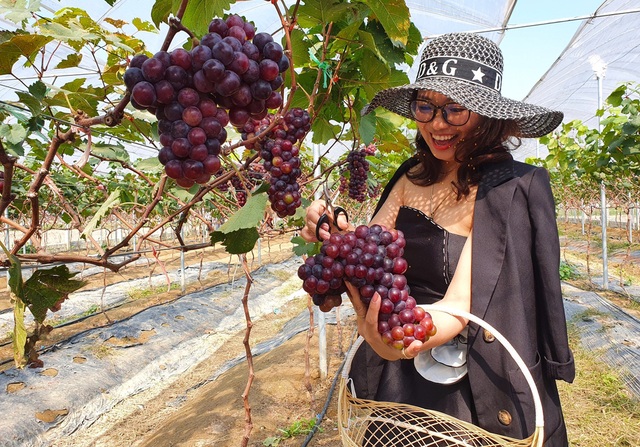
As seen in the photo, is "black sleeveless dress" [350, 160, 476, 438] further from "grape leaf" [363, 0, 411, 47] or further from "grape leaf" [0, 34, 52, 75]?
"grape leaf" [0, 34, 52, 75]

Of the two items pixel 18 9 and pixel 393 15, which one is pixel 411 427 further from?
pixel 18 9

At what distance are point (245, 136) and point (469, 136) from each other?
791 mm

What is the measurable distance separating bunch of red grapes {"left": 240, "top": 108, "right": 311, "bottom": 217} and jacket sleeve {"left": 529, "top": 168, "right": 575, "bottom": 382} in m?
0.67

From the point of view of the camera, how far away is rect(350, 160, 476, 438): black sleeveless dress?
1247 mm

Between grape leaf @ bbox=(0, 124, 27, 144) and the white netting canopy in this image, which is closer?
grape leaf @ bbox=(0, 124, 27, 144)

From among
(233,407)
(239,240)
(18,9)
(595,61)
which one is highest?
(595,61)

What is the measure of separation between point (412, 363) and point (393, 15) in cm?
100

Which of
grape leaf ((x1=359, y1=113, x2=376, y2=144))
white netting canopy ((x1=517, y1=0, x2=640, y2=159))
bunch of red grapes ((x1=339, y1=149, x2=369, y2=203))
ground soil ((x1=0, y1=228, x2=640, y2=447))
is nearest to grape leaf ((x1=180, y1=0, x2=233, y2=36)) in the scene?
grape leaf ((x1=359, y1=113, x2=376, y2=144))

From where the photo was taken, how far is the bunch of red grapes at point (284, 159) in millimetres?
1360

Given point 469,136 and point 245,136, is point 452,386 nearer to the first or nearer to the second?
point 469,136

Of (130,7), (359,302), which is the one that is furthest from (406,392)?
(130,7)

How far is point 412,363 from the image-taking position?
135cm

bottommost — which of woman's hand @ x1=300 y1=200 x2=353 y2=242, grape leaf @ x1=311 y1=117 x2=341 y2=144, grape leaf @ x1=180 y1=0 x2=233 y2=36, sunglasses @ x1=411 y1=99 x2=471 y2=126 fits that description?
woman's hand @ x1=300 y1=200 x2=353 y2=242

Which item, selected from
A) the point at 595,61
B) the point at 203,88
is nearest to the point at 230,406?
the point at 203,88
